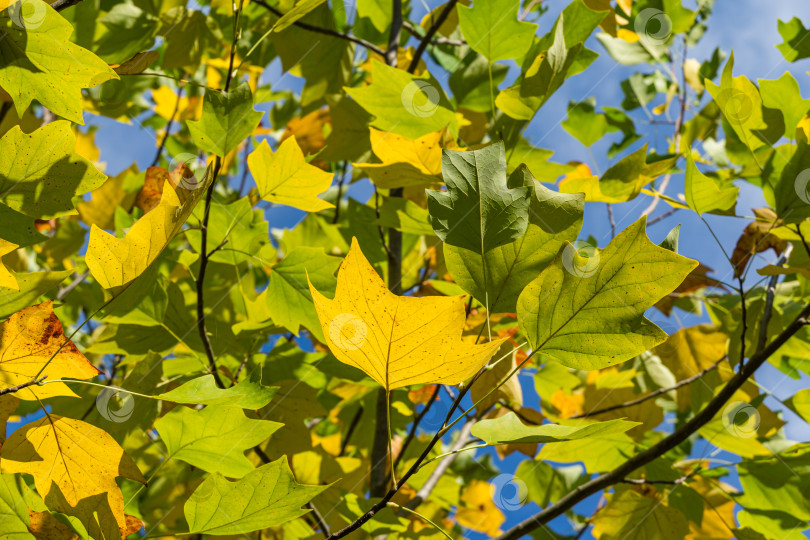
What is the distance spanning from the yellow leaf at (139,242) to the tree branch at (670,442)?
26.5 inches

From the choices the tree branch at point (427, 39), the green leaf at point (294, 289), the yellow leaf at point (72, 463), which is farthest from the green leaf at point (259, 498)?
the tree branch at point (427, 39)

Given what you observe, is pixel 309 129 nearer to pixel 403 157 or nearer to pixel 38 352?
pixel 403 157

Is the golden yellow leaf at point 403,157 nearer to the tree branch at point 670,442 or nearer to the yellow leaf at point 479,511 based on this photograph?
the tree branch at point 670,442

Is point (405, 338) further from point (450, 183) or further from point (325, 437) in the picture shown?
point (325, 437)

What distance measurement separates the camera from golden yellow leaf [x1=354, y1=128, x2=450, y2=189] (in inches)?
32.0

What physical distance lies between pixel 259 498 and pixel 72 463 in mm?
242

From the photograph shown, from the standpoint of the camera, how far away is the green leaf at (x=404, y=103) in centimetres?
89

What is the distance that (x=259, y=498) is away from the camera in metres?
0.61

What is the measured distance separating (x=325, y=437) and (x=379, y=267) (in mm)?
766

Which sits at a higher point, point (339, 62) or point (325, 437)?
point (339, 62)

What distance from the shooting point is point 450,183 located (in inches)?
22.0

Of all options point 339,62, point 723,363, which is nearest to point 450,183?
point 339,62

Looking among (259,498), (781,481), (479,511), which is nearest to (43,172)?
(259,498)

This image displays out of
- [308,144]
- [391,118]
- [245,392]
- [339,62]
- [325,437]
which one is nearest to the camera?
[245,392]
